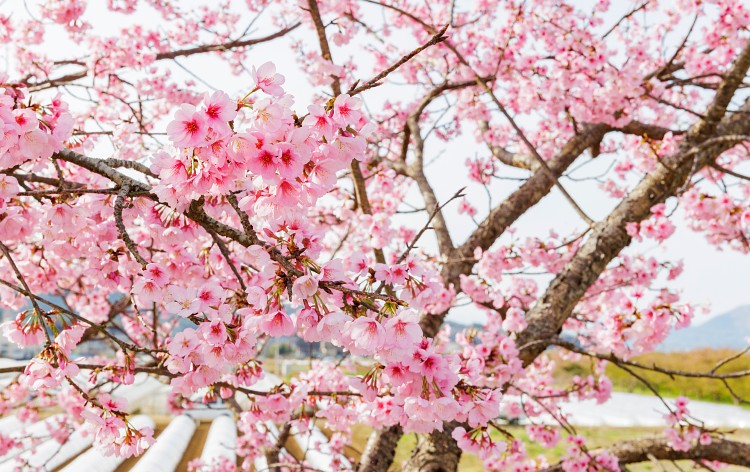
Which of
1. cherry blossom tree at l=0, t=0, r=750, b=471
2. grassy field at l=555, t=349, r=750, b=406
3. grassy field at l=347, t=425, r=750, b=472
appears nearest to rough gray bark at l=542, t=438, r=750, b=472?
cherry blossom tree at l=0, t=0, r=750, b=471

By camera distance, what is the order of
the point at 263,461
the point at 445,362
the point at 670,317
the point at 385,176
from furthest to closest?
the point at 263,461
the point at 385,176
the point at 670,317
the point at 445,362

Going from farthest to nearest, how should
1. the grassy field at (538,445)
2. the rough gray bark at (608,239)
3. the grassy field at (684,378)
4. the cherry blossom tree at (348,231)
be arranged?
the grassy field at (684,378) → the grassy field at (538,445) → the rough gray bark at (608,239) → the cherry blossom tree at (348,231)

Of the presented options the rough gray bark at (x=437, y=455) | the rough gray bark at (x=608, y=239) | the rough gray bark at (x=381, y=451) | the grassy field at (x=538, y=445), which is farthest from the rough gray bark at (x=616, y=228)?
the grassy field at (x=538, y=445)

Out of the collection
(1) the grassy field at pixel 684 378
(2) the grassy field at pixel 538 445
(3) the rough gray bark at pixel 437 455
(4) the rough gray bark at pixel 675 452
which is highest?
(1) the grassy field at pixel 684 378

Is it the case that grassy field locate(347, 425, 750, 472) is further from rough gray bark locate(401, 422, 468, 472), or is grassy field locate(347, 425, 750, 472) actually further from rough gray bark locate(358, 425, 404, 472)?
rough gray bark locate(401, 422, 468, 472)

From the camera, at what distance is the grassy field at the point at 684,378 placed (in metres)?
11.6

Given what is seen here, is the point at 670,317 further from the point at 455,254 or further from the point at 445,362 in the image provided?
the point at 445,362

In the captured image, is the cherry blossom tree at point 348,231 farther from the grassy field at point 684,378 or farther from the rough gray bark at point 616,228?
the grassy field at point 684,378

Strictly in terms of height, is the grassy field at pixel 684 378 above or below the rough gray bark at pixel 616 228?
above

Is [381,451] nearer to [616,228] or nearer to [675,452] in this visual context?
[675,452]

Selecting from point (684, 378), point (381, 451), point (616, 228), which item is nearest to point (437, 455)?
point (381, 451)

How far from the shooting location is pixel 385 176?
4211mm

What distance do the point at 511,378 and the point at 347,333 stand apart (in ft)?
6.37

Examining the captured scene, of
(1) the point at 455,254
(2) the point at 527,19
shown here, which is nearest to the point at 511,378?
(1) the point at 455,254
